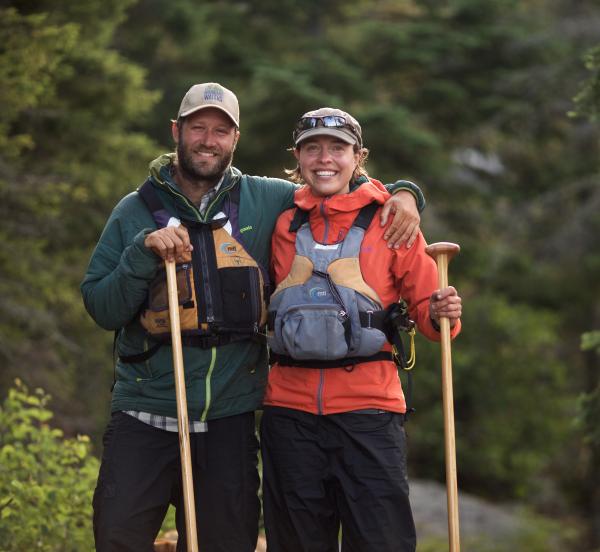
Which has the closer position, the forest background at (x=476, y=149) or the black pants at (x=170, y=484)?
the black pants at (x=170, y=484)

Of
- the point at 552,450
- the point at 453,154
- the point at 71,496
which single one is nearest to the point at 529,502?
the point at 552,450

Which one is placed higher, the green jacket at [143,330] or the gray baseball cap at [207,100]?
the gray baseball cap at [207,100]

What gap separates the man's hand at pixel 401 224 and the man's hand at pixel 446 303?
292 mm

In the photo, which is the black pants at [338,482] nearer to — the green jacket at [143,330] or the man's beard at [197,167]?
the green jacket at [143,330]

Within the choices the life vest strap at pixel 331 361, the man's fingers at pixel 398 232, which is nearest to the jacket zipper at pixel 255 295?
the life vest strap at pixel 331 361

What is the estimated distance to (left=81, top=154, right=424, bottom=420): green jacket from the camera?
4.80 metres

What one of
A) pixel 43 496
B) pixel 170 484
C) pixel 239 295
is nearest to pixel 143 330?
pixel 239 295

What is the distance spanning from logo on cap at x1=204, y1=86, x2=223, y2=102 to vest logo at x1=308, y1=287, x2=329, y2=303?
105cm

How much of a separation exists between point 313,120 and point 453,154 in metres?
14.0

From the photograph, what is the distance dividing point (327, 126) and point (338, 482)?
1.67 m

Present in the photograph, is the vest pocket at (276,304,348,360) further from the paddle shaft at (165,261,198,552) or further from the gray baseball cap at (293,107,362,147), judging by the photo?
the gray baseball cap at (293,107,362,147)

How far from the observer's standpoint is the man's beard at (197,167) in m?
4.97

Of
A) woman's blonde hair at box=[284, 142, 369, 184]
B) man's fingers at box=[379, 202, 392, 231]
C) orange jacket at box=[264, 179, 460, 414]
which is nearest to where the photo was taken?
orange jacket at box=[264, 179, 460, 414]

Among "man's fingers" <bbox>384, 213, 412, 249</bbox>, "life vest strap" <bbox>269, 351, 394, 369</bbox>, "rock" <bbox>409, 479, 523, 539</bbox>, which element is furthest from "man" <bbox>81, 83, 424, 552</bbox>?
"rock" <bbox>409, 479, 523, 539</bbox>
